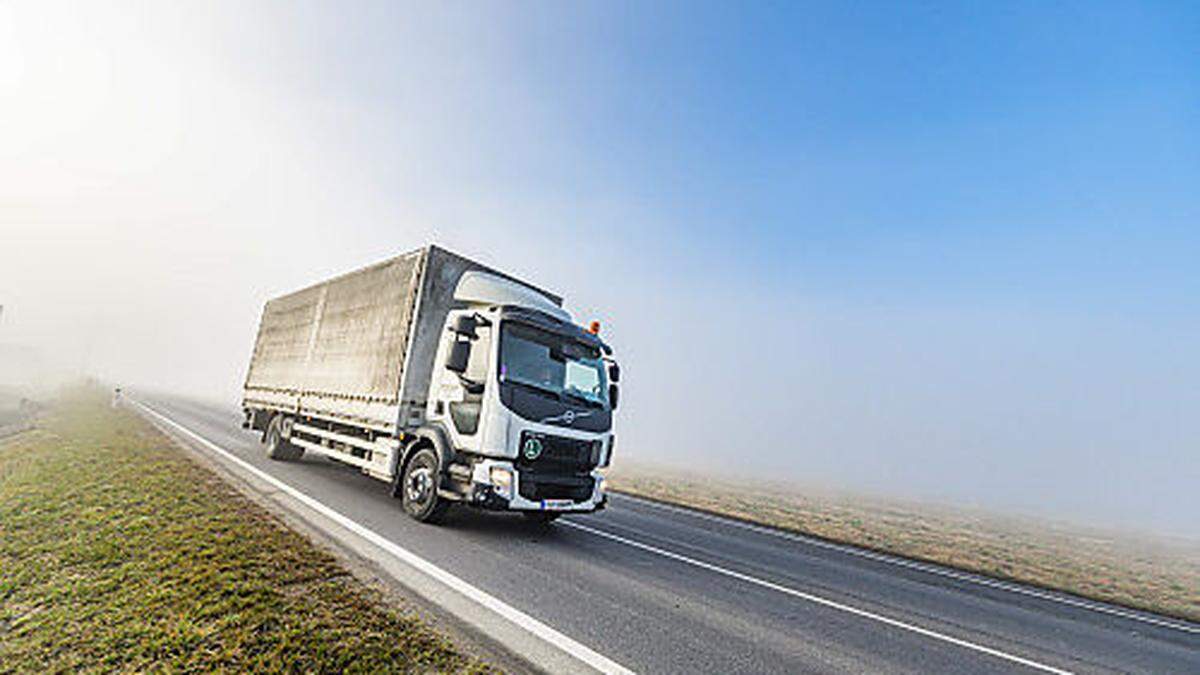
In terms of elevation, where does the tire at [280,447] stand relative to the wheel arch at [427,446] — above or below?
below

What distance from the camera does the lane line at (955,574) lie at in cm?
761

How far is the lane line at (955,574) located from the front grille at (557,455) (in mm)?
5728

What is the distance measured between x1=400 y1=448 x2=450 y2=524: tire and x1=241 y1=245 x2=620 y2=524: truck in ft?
0.07

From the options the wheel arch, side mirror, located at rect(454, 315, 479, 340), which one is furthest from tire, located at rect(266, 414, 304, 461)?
side mirror, located at rect(454, 315, 479, 340)

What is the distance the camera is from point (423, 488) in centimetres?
739

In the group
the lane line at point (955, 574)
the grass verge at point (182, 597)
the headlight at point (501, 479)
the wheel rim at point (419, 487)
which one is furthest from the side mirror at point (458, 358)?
the lane line at point (955, 574)

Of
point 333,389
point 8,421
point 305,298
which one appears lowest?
point 8,421

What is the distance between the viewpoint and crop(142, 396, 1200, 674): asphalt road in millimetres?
4156

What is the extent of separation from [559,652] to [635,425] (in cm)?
17937

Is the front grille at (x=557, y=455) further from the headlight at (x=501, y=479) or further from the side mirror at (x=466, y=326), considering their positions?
the side mirror at (x=466, y=326)

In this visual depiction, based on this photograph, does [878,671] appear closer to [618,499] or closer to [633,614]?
[633,614]

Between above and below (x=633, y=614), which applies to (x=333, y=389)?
above

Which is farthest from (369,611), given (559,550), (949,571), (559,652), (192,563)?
(949,571)

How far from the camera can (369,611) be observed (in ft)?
12.7
